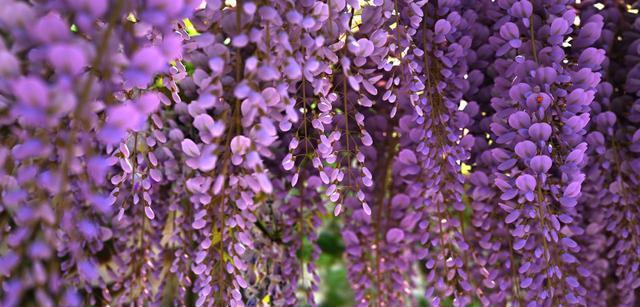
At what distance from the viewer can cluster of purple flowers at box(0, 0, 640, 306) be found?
47 cm

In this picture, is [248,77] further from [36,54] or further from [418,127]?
[418,127]

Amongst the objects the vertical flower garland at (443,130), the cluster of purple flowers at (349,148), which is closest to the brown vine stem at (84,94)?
the cluster of purple flowers at (349,148)

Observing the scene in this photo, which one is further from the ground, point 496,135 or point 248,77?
point 248,77

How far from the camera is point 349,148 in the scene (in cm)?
79

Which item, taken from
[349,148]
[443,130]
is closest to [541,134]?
[443,130]

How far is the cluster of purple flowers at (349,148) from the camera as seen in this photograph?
469mm

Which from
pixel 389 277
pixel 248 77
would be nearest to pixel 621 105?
pixel 389 277

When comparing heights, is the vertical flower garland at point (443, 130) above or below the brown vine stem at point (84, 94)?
below

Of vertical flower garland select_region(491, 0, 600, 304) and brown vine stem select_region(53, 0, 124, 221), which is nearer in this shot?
brown vine stem select_region(53, 0, 124, 221)

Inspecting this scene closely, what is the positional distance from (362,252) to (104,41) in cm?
69

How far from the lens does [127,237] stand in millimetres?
867

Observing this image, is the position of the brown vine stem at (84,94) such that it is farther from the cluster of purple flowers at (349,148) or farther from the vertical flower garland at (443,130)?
the vertical flower garland at (443,130)

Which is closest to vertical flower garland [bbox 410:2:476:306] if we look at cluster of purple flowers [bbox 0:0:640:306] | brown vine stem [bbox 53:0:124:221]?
cluster of purple flowers [bbox 0:0:640:306]

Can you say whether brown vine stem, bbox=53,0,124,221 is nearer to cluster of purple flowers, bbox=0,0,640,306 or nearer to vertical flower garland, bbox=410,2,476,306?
cluster of purple flowers, bbox=0,0,640,306
